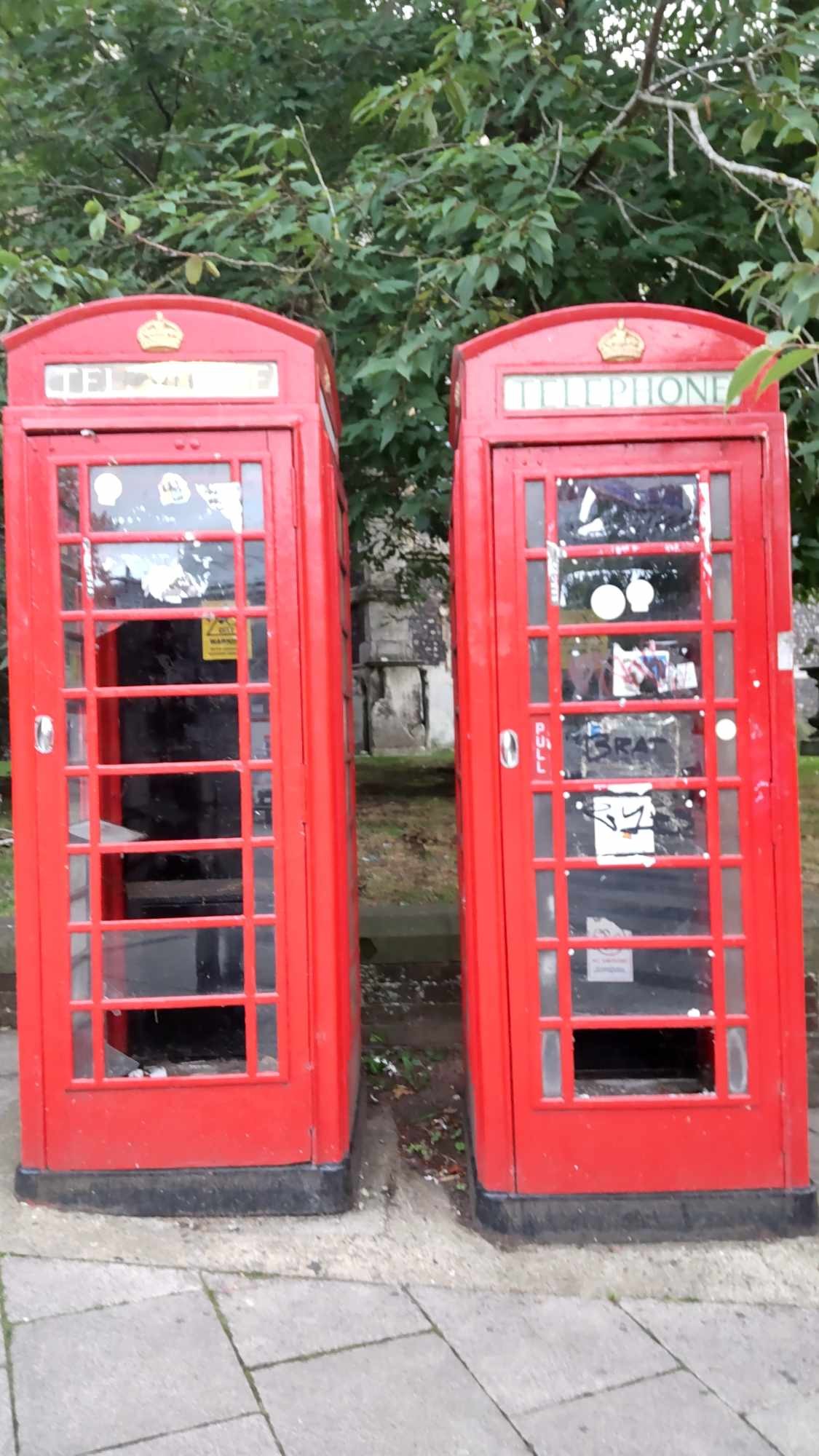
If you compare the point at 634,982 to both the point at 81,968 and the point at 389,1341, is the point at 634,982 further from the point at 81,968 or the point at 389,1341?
the point at 81,968

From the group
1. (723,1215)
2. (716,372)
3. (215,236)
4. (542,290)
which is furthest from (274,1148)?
(215,236)

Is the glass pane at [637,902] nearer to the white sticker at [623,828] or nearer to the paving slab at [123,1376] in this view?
the white sticker at [623,828]

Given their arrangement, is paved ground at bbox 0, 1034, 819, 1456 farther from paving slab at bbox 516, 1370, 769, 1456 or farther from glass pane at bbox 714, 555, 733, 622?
glass pane at bbox 714, 555, 733, 622

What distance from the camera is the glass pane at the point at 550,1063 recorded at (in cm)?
301

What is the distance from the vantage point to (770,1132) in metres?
2.99

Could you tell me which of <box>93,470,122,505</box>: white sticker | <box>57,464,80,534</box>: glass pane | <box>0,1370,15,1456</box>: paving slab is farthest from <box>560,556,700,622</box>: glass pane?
<box>0,1370,15,1456</box>: paving slab

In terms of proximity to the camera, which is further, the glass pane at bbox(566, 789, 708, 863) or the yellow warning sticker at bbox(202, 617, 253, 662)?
the yellow warning sticker at bbox(202, 617, 253, 662)

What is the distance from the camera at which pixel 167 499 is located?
302 cm

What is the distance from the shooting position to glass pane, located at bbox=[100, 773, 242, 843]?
10.8 ft

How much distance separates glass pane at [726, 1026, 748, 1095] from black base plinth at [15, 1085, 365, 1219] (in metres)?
1.23

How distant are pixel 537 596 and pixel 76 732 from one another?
58.2 inches

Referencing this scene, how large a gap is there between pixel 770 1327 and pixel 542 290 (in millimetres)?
3576

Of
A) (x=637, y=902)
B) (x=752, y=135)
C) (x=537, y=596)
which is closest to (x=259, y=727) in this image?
(x=537, y=596)

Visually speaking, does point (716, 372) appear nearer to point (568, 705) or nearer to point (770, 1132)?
point (568, 705)
